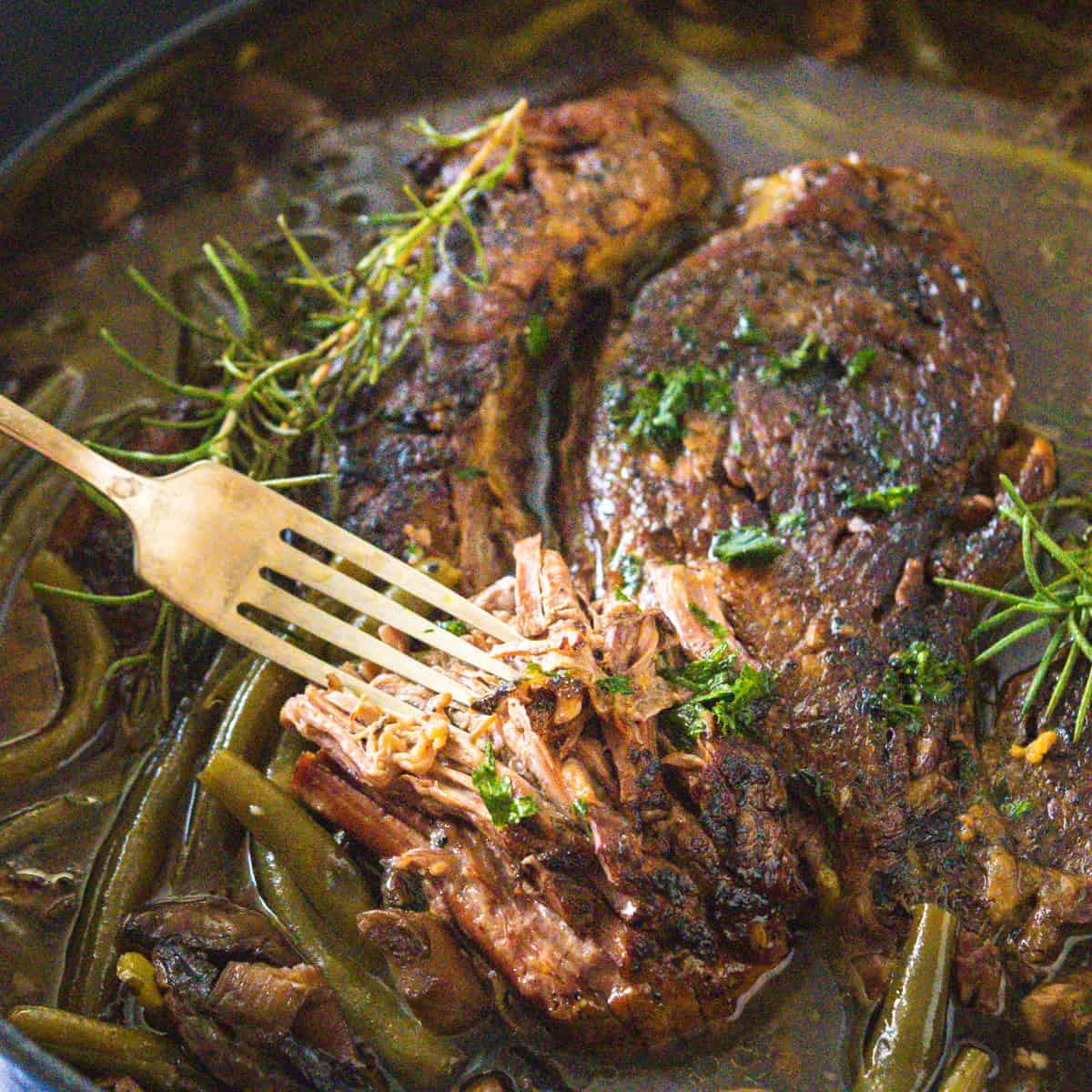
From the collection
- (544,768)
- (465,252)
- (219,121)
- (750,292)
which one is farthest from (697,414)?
(219,121)

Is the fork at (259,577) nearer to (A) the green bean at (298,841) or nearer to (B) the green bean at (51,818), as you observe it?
(A) the green bean at (298,841)

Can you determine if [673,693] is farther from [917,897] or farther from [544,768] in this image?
[917,897]

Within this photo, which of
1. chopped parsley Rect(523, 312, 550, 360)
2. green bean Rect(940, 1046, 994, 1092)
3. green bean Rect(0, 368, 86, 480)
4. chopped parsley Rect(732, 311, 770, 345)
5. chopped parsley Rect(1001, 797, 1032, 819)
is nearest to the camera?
green bean Rect(940, 1046, 994, 1092)

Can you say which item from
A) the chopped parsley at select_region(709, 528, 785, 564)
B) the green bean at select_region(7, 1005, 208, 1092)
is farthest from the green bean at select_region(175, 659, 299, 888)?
the chopped parsley at select_region(709, 528, 785, 564)

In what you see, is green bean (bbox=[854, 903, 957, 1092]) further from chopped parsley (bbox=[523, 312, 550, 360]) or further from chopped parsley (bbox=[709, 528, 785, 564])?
chopped parsley (bbox=[523, 312, 550, 360])

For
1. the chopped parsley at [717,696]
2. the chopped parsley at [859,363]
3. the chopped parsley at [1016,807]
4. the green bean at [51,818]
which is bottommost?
the chopped parsley at [1016,807]

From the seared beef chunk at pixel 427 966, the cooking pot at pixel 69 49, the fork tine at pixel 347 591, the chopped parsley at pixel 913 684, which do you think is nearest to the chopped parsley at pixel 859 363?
the chopped parsley at pixel 913 684

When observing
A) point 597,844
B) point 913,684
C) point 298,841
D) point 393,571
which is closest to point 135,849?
point 298,841

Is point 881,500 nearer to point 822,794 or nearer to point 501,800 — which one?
point 822,794
